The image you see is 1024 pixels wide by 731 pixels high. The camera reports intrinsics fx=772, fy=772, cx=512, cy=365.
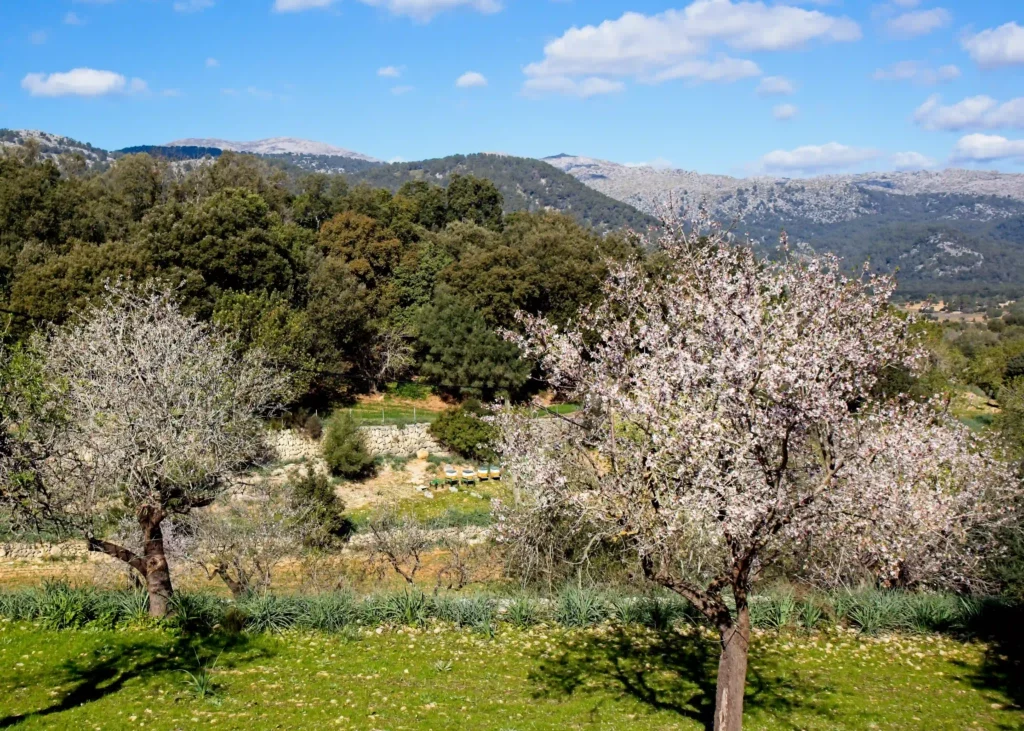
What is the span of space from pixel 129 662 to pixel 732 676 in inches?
347

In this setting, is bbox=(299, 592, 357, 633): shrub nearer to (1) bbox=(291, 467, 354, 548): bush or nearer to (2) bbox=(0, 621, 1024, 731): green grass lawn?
Result: (2) bbox=(0, 621, 1024, 731): green grass lawn

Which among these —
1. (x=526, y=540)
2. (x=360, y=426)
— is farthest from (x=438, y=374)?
(x=526, y=540)

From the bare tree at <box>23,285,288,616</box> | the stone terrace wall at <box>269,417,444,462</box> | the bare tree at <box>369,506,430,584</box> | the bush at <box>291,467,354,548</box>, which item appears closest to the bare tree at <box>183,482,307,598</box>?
the bush at <box>291,467,354,548</box>

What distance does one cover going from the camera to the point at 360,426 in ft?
136

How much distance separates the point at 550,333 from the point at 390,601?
6.23 m

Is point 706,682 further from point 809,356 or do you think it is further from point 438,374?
point 438,374

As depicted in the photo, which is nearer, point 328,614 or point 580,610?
point 328,614

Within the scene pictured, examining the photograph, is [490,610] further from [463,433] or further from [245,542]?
[463,433]

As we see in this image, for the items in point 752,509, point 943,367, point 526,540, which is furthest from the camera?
point 943,367

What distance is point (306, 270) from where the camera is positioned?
4819 centimetres

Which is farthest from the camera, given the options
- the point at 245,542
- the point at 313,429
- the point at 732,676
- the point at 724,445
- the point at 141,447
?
the point at 313,429

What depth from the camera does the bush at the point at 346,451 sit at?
125 ft

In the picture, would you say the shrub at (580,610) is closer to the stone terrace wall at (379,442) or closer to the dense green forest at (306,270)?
A: the dense green forest at (306,270)

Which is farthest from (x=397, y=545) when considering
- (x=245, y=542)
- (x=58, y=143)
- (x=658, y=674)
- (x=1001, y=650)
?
(x=58, y=143)
